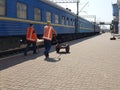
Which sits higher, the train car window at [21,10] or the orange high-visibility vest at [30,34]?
the train car window at [21,10]

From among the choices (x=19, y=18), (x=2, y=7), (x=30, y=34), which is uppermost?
(x=2, y=7)

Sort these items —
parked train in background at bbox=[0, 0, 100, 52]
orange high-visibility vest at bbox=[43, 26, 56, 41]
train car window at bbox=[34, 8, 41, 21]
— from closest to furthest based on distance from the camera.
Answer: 1. parked train in background at bbox=[0, 0, 100, 52]
2. orange high-visibility vest at bbox=[43, 26, 56, 41]
3. train car window at bbox=[34, 8, 41, 21]

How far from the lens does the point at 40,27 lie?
17906 mm

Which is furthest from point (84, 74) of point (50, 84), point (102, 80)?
point (50, 84)

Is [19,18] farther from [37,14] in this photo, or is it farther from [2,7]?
[37,14]

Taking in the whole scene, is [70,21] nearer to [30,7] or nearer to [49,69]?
[30,7]

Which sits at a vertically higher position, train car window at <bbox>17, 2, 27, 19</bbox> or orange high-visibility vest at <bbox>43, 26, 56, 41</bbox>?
train car window at <bbox>17, 2, 27, 19</bbox>

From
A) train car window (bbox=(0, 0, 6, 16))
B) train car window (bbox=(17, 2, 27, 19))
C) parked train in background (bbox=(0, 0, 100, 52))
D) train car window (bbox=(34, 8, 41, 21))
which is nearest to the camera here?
train car window (bbox=(0, 0, 6, 16))

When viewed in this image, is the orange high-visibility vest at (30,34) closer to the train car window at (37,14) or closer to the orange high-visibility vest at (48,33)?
the orange high-visibility vest at (48,33)

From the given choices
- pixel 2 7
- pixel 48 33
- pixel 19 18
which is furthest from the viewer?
pixel 19 18

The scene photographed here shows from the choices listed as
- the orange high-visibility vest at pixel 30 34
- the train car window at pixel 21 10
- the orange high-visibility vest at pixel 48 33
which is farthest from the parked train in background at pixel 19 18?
the orange high-visibility vest at pixel 48 33

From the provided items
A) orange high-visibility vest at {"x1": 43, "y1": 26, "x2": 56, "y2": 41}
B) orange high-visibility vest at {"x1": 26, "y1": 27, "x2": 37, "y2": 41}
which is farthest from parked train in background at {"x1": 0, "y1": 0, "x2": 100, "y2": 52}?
orange high-visibility vest at {"x1": 43, "y1": 26, "x2": 56, "y2": 41}

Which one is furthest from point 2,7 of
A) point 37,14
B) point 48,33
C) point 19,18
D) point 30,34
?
point 37,14

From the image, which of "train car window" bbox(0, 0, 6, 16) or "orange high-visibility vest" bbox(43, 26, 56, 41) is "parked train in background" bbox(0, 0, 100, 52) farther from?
"orange high-visibility vest" bbox(43, 26, 56, 41)
